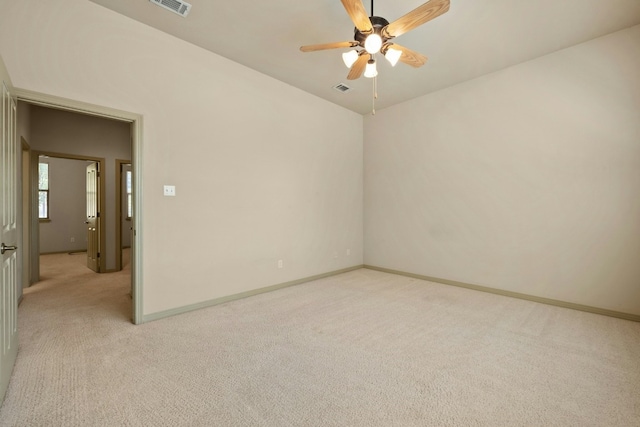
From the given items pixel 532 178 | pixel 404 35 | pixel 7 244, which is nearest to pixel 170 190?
pixel 7 244

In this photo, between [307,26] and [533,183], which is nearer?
[307,26]

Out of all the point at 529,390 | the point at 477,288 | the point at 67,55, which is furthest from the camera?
the point at 477,288

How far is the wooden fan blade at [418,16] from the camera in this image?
2025mm

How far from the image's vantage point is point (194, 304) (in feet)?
11.2

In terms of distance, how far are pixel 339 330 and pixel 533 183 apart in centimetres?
319

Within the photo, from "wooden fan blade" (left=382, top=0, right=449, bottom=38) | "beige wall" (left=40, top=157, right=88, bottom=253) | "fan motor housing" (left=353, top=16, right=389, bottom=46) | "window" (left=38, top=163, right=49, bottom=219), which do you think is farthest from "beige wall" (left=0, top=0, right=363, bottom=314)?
"window" (left=38, top=163, right=49, bottom=219)

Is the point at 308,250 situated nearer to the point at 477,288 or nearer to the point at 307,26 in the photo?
the point at 477,288

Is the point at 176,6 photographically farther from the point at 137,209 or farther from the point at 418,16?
the point at 418,16

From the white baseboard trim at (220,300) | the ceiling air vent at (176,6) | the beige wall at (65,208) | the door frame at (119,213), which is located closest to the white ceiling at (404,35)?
the ceiling air vent at (176,6)

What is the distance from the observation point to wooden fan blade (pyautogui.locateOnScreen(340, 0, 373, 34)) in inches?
80.6

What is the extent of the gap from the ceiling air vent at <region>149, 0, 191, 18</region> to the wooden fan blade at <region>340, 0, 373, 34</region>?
1.65 metres

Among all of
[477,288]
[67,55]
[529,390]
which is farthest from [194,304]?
[477,288]

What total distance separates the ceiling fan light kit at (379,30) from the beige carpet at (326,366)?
258 cm

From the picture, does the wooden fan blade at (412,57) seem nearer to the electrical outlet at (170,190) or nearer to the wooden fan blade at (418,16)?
the wooden fan blade at (418,16)
